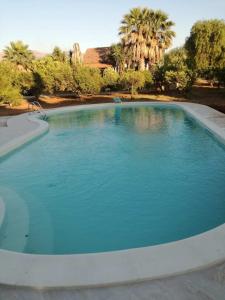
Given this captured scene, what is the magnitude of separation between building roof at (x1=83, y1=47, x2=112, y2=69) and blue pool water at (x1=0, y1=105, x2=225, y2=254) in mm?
32375

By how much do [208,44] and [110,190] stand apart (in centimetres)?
2539

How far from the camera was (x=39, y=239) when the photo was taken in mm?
6074

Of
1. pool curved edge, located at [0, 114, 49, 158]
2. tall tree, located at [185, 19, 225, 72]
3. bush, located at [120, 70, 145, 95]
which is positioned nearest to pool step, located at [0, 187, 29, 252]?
pool curved edge, located at [0, 114, 49, 158]

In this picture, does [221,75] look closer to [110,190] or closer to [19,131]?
[19,131]

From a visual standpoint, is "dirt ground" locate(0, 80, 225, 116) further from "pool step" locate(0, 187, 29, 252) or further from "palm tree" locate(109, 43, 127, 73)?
"pool step" locate(0, 187, 29, 252)

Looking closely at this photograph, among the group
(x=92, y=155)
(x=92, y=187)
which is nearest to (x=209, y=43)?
(x=92, y=155)

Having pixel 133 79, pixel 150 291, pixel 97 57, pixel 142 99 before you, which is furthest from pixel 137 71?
pixel 150 291

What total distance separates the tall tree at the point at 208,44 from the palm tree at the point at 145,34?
274 inches

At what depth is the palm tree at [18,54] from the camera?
1444 inches

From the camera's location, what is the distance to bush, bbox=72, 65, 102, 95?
1088 inches

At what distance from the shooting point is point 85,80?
27812 mm

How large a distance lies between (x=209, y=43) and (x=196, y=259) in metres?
28.8

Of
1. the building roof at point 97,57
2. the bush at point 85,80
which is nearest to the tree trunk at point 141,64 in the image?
the building roof at point 97,57

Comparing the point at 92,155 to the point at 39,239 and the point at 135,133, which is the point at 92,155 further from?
the point at 39,239
